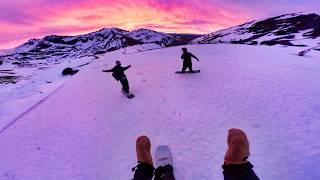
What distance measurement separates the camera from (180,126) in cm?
1230

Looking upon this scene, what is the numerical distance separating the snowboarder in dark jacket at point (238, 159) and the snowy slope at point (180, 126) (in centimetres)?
246

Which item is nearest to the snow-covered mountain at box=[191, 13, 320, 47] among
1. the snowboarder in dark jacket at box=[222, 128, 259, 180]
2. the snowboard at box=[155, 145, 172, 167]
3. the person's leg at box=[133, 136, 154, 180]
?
the snowboard at box=[155, 145, 172, 167]

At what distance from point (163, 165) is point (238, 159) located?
2.51 meters

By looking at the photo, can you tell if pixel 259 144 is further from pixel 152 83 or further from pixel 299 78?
pixel 152 83

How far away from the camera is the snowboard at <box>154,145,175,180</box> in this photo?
7.62 meters

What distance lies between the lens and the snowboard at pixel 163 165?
7.62m

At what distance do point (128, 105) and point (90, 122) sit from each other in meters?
2.24

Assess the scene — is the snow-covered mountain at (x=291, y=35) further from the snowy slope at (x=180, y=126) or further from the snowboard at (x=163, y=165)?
the snowboard at (x=163, y=165)

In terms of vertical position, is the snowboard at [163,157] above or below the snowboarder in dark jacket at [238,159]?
below

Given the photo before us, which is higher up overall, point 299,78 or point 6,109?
point 299,78

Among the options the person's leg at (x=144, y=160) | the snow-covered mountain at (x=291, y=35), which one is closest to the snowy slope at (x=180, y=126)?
the person's leg at (x=144, y=160)

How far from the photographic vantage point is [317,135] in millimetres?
10164

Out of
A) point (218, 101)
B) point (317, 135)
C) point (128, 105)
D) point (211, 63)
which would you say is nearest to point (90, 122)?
point (128, 105)

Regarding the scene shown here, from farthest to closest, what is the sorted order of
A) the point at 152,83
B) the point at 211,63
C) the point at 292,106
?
the point at 211,63
the point at 152,83
the point at 292,106
